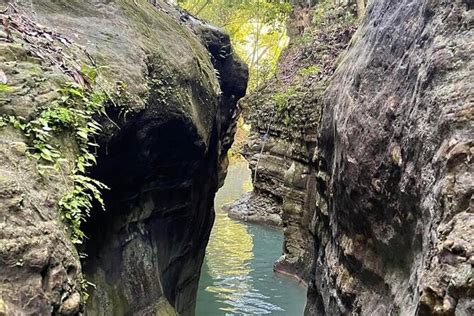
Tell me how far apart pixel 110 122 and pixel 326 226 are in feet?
11.5

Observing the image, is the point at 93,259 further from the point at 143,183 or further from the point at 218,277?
the point at 218,277

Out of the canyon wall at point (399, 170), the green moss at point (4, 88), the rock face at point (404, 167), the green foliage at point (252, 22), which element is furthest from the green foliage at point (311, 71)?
the green moss at point (4, 88)

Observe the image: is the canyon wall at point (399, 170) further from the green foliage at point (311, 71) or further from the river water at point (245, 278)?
the green foliage at point (311, 71)

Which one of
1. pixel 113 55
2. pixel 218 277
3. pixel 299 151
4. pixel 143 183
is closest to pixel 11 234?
pixel 113 55

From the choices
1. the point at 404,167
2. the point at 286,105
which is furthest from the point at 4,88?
the point at 286,105

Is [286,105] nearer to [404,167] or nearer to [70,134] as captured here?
[404,167]

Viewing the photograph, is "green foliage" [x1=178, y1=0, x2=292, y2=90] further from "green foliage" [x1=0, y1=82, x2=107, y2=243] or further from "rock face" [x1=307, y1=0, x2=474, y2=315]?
"green foliage" [x1=0, y1=82, x2=107, y2=243]

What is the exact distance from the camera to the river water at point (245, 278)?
1084 centimetres

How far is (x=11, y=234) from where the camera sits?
7.89 feet

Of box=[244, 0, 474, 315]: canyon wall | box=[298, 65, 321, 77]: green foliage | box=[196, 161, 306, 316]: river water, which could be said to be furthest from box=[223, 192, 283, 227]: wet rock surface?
box=[244, 0, 474, 315]: canyon wall

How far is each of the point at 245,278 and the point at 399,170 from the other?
968 cm

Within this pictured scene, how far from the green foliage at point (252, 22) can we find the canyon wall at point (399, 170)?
11.8m

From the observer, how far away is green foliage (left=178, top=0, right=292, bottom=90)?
67.5ft

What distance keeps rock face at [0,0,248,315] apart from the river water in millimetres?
1912
